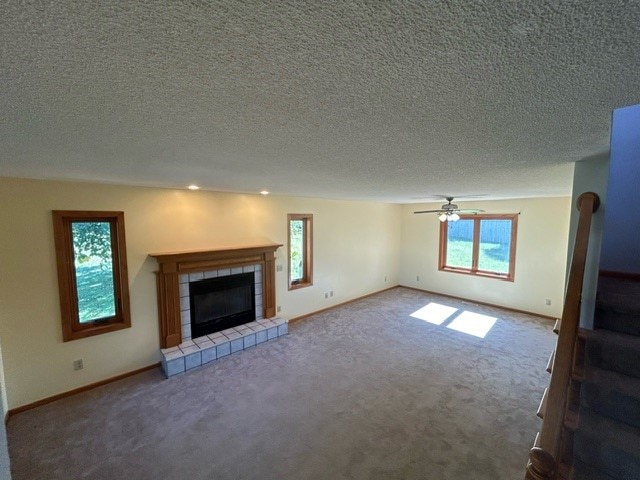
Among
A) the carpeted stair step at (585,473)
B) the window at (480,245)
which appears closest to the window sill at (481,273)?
the window at (480,245)

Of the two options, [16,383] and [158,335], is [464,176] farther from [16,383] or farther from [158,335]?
[16,383]

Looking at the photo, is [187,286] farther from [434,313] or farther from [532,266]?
[532,266]

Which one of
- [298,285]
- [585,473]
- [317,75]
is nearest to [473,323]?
[298,285]

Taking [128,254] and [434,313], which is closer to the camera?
[128,254]

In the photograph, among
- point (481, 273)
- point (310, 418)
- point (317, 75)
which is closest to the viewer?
point (317, 75)

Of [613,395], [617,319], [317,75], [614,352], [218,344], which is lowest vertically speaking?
[218,344]

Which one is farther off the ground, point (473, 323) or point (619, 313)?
point (619, 313)

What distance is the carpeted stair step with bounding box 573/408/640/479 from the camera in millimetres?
1408

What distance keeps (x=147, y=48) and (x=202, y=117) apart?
44 centimetres

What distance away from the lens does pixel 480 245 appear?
243 inches

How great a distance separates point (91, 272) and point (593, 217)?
4.57 m

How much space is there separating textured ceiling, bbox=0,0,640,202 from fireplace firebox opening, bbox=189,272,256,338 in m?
2.77

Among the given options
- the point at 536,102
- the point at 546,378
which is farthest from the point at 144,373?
the point at 546,378

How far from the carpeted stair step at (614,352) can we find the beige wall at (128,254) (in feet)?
13.0
